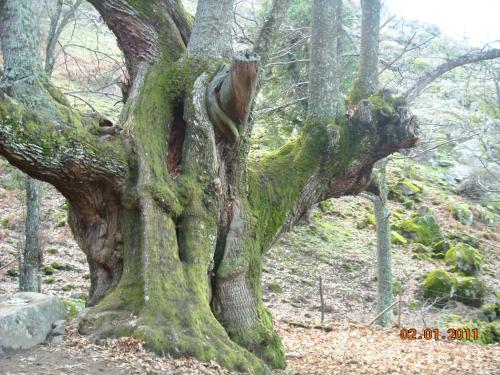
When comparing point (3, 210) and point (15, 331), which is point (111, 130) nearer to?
point (15, 331)

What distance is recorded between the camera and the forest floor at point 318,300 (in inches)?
167

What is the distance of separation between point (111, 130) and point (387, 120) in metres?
3.67

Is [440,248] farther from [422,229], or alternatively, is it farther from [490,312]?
[490,312]

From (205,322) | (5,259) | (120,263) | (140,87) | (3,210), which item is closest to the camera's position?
(205,322)

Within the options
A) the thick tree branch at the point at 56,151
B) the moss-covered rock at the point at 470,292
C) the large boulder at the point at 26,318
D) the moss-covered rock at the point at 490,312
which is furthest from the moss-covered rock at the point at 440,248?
the large boulder at the point at 26,318

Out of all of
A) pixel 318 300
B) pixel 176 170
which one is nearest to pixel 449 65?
pixel 176 170

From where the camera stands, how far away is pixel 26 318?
4422 millimetres

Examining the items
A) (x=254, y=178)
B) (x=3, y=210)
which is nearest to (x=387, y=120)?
(x=254, y=178)

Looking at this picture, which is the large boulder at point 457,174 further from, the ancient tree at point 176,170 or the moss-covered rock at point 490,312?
the ancient tree at point 176,170

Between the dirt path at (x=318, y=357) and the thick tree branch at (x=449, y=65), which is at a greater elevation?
the thick tree branch at (x=449, y=65)

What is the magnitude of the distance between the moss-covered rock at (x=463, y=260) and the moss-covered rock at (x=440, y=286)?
1999 mm

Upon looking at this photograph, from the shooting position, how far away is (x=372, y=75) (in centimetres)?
782
